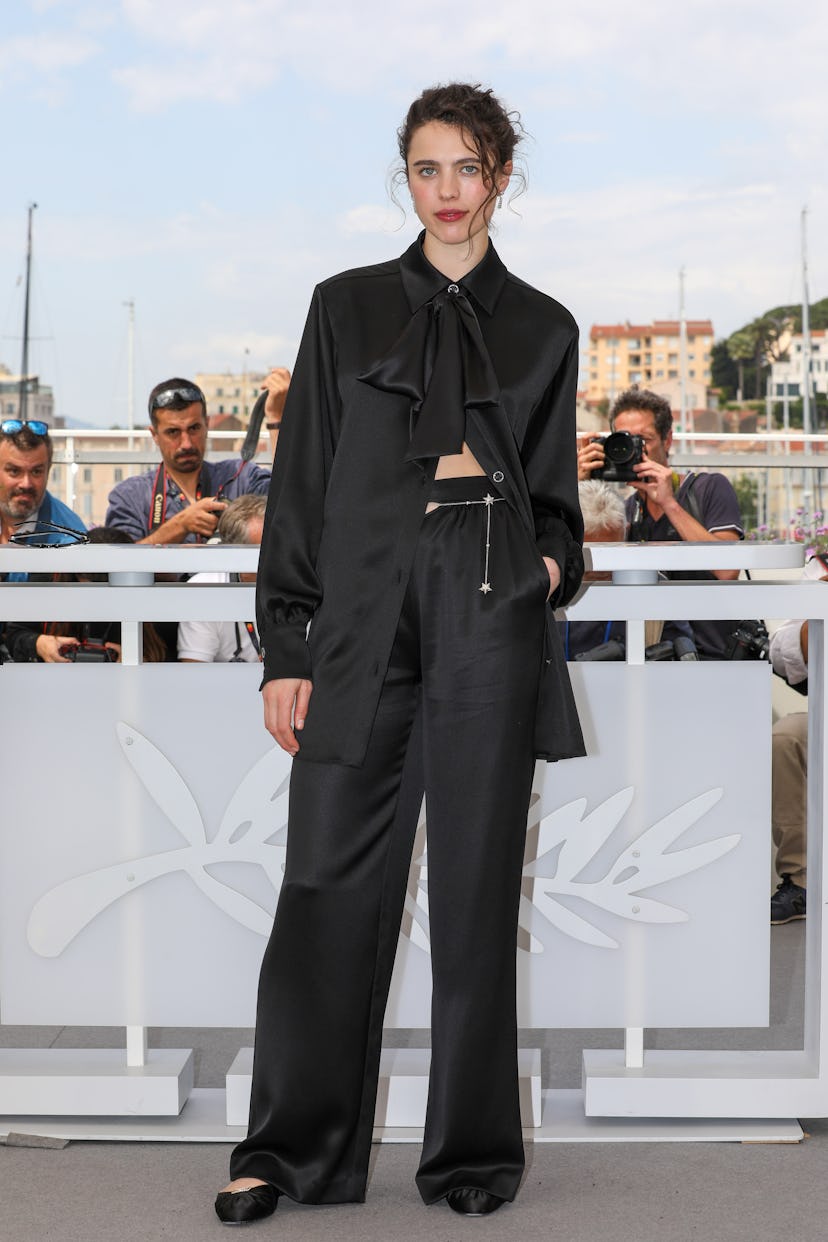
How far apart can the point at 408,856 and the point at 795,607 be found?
0.75m

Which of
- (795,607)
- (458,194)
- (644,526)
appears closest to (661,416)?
(644,526)

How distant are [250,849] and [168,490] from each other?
1927 mm

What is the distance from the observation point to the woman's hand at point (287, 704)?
1.99 metres

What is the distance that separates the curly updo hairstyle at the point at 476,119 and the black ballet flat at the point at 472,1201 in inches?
52.7

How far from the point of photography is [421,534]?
6.46ft

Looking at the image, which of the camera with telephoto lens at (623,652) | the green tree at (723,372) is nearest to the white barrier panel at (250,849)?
the camera with telephoto lens at (623,652)

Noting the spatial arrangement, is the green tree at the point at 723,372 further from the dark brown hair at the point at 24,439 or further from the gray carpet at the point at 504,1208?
the gray carpet at the point at 504,1208

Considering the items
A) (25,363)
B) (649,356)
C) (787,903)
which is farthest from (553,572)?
(649,356)

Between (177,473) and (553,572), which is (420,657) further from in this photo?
(177,473)

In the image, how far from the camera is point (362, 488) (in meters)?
1.97

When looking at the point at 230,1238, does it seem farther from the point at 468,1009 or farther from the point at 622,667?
the point at 622,667

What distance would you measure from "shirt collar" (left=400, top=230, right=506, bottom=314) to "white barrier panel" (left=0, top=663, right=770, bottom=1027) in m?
0.64

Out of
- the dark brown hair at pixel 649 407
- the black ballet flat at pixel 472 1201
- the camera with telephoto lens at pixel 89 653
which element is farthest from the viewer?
the dark brown hair at pixel 649 407

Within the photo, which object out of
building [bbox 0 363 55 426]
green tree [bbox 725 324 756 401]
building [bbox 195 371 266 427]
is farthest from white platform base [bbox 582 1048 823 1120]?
green tree [bbox 725 324 756 401]
